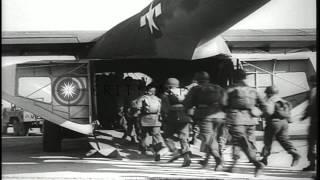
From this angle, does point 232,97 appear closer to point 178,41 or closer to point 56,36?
point 178,41

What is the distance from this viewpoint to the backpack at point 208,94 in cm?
609

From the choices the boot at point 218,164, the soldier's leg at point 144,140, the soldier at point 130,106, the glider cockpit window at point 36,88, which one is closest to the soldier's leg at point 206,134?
the boot at point 218,164

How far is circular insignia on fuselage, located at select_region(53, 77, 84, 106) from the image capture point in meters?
7.05

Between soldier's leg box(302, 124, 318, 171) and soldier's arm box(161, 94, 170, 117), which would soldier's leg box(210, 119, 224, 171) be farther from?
soldier's leg box(302, 124, 318, 171)

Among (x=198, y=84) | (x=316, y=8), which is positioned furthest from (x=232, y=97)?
(x=316, y=8)

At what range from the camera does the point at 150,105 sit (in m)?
6.96

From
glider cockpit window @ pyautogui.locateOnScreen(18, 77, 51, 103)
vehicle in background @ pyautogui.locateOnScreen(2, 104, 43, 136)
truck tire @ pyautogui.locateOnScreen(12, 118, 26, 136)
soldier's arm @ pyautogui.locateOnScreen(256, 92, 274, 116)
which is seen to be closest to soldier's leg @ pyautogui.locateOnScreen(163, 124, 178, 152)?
soldier's arm @ pyautogui.locateOnScreen(256, 92, 274, 116)

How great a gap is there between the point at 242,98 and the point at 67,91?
2.96 meters

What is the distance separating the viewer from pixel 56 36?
9062 mm

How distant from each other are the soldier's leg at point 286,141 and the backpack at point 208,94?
94 cm

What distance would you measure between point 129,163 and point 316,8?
138 inches

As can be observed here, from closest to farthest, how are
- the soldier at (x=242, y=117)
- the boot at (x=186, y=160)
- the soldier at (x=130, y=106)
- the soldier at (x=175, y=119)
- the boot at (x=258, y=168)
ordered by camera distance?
1. the boot at (x=258, y=168)
2. the soldier at (x=242, y=117)
3. the boot at (x=186, y=160)
4. the soldier at (x=175, y=119)
5. the soldier at (x=130, y=106)

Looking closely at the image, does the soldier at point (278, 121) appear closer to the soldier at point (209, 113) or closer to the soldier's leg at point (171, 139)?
the soldier at point (209, 113)

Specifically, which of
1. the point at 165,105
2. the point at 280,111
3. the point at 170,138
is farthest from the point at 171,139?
the point at 280,111
